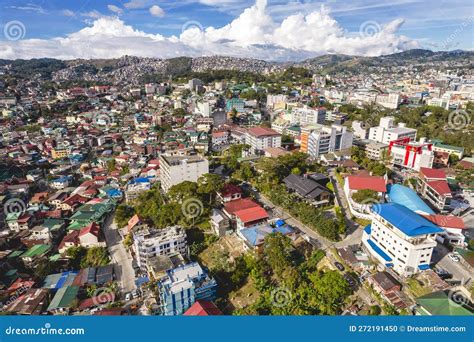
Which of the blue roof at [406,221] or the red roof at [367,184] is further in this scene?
the red roof at [367,184]

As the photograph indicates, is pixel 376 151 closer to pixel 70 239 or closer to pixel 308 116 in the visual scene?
pixel 308 116

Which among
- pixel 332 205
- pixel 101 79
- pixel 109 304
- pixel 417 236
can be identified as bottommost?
pixel 109 304

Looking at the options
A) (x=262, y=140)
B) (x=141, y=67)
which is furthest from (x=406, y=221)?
(x=141, y=67)

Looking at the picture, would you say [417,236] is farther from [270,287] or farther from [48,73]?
A: [48,73]

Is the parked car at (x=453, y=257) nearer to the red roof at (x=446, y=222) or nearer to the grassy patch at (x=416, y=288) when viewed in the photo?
the red roof at (x=446, y=222)

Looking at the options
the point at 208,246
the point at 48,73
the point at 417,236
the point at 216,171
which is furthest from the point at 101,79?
the point at 417,236

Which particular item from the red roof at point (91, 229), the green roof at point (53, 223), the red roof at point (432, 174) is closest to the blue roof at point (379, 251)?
the red roof at point (432, 174)
